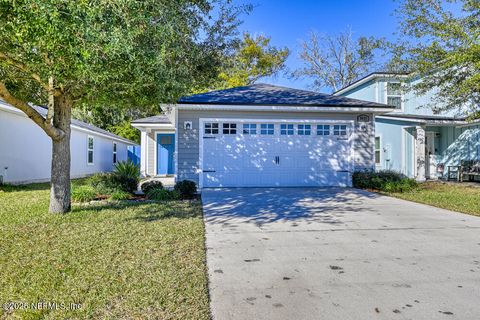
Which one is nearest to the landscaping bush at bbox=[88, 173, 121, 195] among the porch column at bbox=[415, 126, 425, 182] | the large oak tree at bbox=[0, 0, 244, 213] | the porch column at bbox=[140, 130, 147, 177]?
the large oak tree at bbox=[0, 0, 244, 213]

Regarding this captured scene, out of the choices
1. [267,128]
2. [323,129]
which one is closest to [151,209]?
[267,128]

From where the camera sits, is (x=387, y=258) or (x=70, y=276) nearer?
(x=70, y=276)

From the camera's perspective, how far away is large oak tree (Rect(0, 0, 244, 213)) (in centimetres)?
335

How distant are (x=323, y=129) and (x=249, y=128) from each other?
8.84ft

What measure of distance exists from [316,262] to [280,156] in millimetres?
7264

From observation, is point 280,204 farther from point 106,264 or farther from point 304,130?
point 106,264

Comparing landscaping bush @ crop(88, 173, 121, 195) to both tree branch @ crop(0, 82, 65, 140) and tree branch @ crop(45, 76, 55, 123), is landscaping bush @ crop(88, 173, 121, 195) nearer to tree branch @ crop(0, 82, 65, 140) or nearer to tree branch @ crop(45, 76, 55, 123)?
tree branch @ crop(0, 82, 65, 140)

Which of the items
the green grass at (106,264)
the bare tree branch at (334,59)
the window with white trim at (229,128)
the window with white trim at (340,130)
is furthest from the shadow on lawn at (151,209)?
the bare tree branch at (334,59)

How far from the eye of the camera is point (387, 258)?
3934 millimetres

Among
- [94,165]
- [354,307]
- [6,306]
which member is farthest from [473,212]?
[94,165]

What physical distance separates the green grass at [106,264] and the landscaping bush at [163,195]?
5.94 feet

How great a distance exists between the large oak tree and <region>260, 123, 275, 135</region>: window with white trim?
4.27 m

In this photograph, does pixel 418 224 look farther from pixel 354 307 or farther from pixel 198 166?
pixel 198 166

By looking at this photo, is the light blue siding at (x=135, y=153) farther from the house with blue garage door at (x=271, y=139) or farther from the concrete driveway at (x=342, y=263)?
the concrete driveway at (x=342, y=263)
